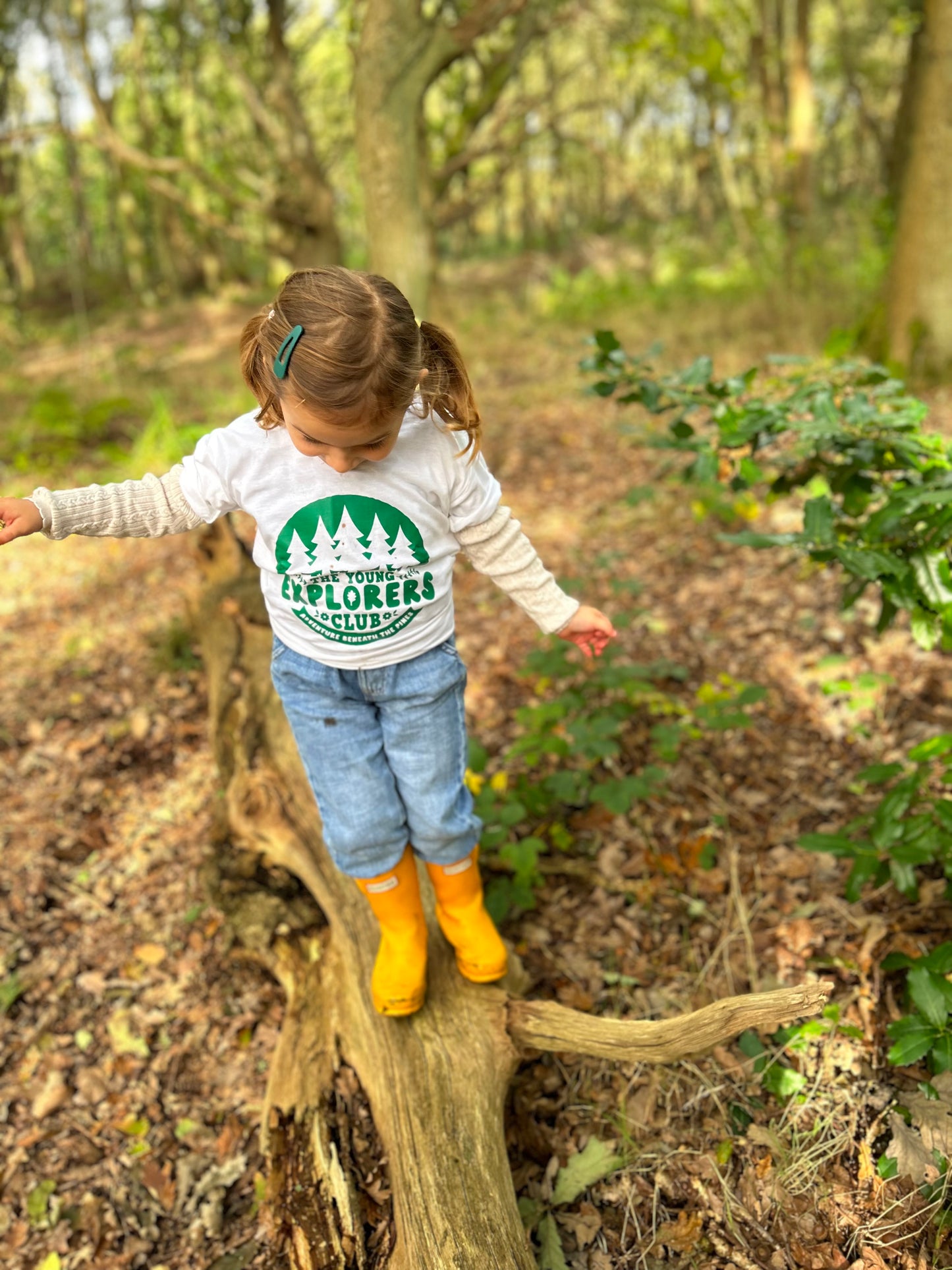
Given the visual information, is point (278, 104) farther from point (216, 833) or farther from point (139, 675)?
point (216, 833)

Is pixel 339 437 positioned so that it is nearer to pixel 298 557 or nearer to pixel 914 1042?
pixel 298 557

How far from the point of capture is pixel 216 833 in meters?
2.68

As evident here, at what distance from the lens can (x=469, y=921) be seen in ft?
6.94

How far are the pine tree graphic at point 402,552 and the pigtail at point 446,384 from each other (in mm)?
206

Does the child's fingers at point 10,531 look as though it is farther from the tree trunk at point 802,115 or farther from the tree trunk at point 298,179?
the tree trunk at point 802,115

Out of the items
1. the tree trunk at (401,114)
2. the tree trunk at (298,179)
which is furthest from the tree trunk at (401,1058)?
the tree trunk at (298,179)

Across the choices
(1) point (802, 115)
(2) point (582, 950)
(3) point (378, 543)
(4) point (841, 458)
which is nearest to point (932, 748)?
(4) point (841, 458)

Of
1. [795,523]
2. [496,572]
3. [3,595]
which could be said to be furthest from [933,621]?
[3,595]

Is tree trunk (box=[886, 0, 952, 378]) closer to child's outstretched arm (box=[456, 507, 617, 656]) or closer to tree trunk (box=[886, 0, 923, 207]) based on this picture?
tree trunk (box=[886, 0, 923, 207])

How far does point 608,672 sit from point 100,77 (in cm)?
1981

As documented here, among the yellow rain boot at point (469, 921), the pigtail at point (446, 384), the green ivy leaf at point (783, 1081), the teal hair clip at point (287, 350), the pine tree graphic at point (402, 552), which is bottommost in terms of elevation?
the green ivy leaf at point (783, 1081)

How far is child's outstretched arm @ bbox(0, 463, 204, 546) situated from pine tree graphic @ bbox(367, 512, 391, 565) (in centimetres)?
38

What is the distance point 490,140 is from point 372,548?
20.2 feet

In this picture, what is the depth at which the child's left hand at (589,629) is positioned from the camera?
6.34ft
